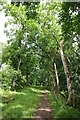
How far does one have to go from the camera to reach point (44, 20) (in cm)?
1691

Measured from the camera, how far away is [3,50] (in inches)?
1340

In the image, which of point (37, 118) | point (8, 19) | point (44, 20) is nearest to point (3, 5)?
point (8, 19)

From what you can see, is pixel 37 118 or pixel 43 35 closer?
pixel 37 118

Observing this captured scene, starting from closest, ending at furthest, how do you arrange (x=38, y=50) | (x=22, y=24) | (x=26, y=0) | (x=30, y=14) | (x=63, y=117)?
1. (x=26, y=0)
2. (x=63, y=117)
3. (x=30, y=14)
4. (x=22, y=24)
5. (x=38, y=50)

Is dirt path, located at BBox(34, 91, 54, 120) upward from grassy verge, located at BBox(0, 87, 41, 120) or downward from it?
downward

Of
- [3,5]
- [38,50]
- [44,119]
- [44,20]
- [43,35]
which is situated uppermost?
[3,5]

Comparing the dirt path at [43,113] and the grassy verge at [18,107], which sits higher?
the grassy verge at [18,107]

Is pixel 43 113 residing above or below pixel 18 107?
below

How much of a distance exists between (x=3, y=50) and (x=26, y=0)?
1073 inches

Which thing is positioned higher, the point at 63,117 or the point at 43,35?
the point at 43,35

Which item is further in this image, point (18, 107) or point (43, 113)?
point (18, 107)

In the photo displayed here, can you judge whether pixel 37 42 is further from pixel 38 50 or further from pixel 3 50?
pixel 3 50

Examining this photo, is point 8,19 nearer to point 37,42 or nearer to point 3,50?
point 37,42

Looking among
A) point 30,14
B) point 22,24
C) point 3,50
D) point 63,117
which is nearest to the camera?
point 63,117
